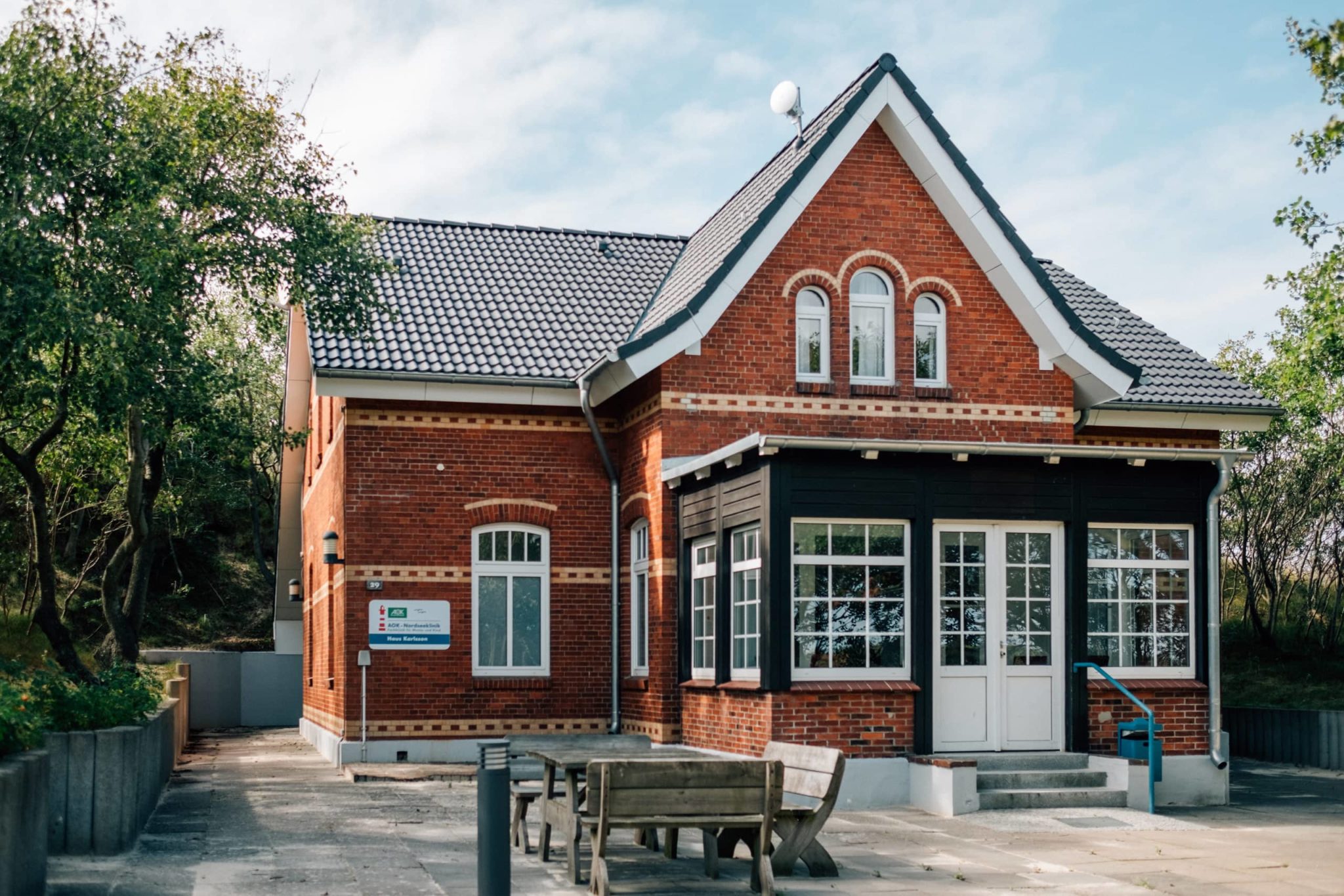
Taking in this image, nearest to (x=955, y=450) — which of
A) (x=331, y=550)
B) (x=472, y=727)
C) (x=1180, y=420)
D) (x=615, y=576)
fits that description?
(x=615, y=576)

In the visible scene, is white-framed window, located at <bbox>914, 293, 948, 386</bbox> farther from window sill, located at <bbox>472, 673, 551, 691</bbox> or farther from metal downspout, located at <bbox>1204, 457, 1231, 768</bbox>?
window sill, located at <bbox>472, 673, 551, 691</bbox>

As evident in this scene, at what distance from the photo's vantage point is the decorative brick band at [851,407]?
1758 centimetres

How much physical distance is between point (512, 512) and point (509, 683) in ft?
7.23

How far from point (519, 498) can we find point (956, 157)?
275 inches

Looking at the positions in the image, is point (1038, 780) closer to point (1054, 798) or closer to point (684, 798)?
point (1054, 798)

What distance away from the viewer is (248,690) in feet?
98.1

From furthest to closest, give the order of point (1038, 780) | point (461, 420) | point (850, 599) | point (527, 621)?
point (527, 621)
point (461, 420)
point (850, 599)
point (1038, 780)

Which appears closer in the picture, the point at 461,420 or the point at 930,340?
the point at 930,340

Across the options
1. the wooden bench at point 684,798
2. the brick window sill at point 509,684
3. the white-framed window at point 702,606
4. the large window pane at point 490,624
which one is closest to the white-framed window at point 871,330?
the white-framed window at point 702,606

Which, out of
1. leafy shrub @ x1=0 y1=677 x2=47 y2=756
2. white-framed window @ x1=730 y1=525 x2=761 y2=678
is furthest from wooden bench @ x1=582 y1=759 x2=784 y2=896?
white-framed window @ x1=730 y1=525 x2=761 y2=678

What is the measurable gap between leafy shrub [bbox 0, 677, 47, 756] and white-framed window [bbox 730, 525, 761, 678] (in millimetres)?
7316

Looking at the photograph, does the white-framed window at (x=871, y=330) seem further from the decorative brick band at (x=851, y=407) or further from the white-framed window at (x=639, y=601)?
the white-framed window at (x=639, y=601)

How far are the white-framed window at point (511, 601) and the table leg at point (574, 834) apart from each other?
8889mm

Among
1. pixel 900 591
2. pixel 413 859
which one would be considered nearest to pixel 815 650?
pixel 900 591
